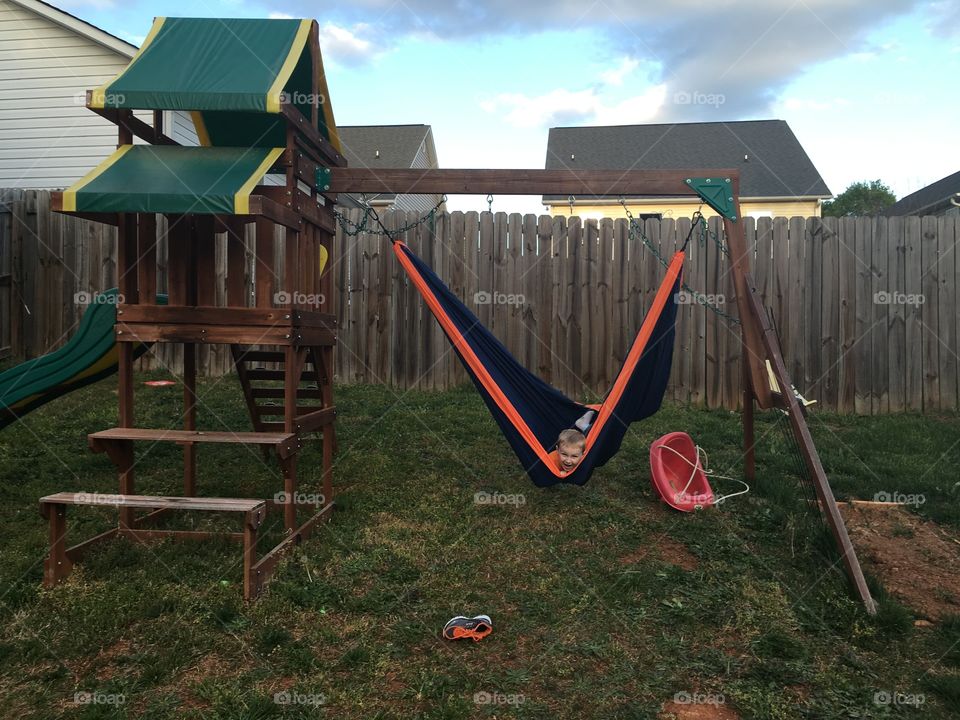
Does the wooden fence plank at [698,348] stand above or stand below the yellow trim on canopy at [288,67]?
below

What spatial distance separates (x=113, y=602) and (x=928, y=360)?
711 cm

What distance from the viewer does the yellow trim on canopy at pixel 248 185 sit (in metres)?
3.20

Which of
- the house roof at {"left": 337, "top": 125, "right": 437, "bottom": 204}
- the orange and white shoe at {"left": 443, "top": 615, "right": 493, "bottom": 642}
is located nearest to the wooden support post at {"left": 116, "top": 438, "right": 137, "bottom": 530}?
the orange and white shoe at {"left": 443, "top": 615, "right": 493, "bottom": 642}

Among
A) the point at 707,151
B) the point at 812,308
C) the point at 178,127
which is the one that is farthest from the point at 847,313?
the point at 707,151

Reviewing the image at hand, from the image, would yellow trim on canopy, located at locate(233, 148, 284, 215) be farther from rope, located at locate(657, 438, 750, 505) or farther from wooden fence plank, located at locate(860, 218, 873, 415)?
wooden fence plank, located at locate(860, 218, 873, 415)

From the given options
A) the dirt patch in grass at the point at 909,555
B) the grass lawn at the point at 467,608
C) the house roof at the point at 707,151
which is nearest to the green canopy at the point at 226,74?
the grass lawn at the point at 467,608

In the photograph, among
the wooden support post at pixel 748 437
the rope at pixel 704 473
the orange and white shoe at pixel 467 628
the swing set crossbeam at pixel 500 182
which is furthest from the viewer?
the wooden support post at pixel 748 437

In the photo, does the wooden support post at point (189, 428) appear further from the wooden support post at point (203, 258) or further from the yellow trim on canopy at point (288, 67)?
the yellow trim on canopy at point (288, 67)

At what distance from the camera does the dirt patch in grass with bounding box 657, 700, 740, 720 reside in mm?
2230

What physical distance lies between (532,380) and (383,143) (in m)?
16.6

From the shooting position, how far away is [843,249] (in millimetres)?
6648

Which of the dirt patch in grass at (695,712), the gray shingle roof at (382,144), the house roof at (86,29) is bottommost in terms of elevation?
the dirt patch in grass at (695,712)

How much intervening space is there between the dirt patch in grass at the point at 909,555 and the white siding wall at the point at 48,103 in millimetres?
9685

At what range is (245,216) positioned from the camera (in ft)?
12.2
